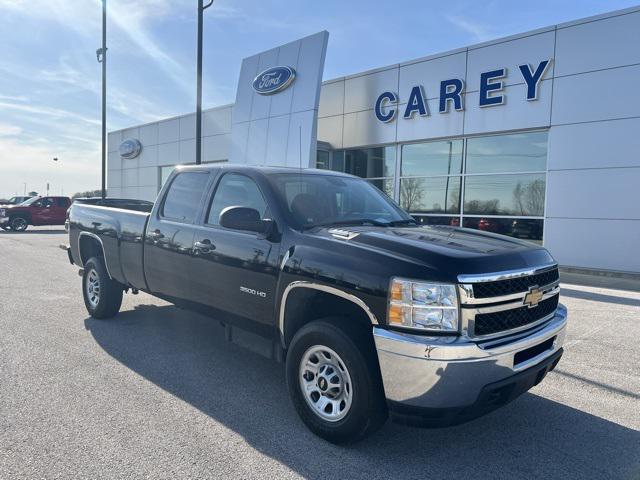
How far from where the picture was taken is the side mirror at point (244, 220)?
3.70 meters

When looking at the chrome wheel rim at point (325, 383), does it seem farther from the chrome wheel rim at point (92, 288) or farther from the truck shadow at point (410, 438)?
the chrome wheel rim at point (92, 288)

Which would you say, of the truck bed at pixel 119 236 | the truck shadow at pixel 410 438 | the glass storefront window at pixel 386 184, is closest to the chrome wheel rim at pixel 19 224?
the glass storefront window at pixel 386 184

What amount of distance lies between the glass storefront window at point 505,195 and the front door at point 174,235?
10.8 metres

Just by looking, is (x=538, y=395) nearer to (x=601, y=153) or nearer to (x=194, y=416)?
(x=194, y=416)

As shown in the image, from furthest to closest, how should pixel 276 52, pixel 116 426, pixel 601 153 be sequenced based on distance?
1. pixel 276 52
2. pixel 601 153
3. pixel 116 426

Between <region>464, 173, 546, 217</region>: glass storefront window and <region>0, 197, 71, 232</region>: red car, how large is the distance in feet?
69.4

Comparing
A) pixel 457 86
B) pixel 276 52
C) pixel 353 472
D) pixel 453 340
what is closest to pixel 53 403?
pixel 353 472

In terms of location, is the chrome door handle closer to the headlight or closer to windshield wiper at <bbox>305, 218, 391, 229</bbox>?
windshield wiper at <bbox>305, 218, 391, 229</bbox>

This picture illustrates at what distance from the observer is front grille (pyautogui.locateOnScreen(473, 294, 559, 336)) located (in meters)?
2.96

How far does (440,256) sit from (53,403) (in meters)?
3.13

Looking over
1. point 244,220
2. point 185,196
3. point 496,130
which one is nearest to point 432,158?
point 496,130

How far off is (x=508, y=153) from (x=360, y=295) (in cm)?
1211

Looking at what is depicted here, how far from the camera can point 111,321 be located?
21.0 feet

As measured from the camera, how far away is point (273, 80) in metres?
17.1
